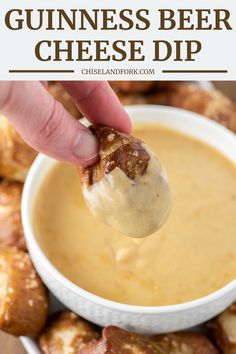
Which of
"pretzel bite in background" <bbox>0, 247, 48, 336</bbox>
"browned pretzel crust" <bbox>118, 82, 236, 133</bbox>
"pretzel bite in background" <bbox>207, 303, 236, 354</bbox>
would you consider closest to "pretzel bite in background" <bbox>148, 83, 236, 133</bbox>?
"browned pretzel crust" <bbox>118, 82, 236, 133</bbox>

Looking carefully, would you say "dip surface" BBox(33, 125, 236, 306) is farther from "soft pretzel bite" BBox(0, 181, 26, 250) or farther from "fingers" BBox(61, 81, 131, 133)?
"fingers" BBox(61, 81, 131, 133)

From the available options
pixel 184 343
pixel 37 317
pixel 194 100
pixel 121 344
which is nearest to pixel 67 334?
pixel 37 317

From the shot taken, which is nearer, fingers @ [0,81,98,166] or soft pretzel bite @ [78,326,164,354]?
fingers @ [0,81,98,166]

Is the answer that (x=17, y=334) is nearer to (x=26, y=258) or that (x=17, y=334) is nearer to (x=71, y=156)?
(x=26, y=258)

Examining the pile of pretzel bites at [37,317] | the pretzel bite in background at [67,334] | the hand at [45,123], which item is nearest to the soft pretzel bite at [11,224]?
the pile of pretzel bites at [37,317]

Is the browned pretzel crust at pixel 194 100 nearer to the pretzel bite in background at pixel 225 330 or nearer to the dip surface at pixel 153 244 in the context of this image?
the dip surface at pixel 153 244

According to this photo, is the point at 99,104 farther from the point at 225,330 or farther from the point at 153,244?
the point at 225,330
